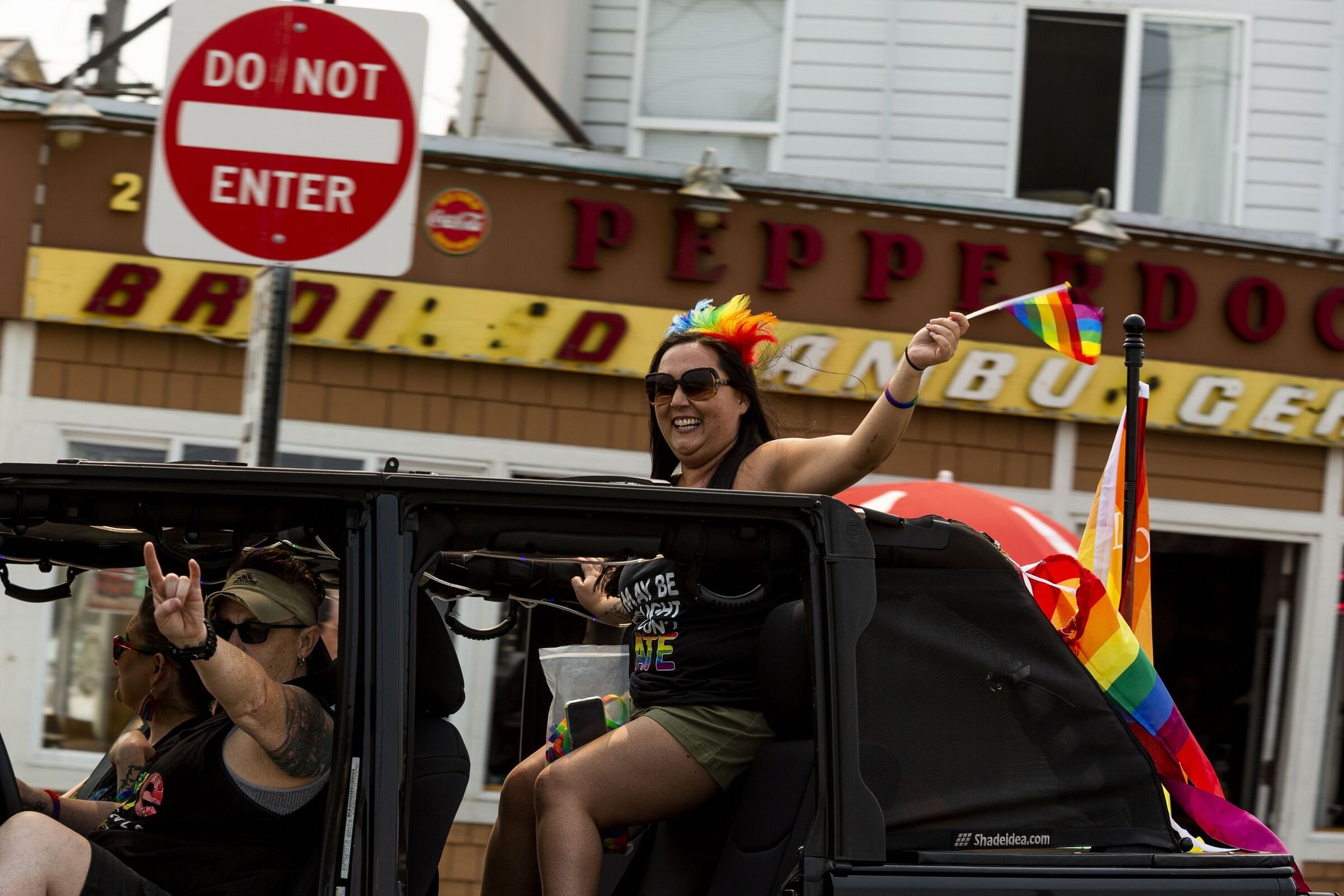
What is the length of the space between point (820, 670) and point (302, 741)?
0.97 meters

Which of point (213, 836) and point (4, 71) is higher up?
point (4, 71)

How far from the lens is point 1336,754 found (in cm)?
862

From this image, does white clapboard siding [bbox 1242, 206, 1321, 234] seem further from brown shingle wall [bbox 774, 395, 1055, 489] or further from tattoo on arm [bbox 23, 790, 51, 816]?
tattoo on arm [bbox 23, 790, 51, 816]

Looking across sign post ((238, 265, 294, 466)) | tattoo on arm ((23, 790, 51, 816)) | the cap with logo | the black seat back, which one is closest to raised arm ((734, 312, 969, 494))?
the black seat back

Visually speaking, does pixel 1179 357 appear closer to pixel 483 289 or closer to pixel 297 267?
pixel 483 289

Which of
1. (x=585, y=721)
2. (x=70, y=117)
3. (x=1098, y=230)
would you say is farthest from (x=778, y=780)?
(x=70, y=117)

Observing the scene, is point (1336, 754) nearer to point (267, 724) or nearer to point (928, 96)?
point (928, 96)

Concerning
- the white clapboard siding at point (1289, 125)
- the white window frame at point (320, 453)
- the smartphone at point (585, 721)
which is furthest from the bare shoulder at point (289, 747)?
the white clapboard siding at point (1289, 125)

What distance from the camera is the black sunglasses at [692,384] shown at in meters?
3.39

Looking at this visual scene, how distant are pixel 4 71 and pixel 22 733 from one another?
135 inches

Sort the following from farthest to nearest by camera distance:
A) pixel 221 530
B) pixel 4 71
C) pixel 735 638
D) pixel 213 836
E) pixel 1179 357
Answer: pixel 1179 357, pixel 4 71, pixel 735 638, pixel 213 836, pixel 221 530

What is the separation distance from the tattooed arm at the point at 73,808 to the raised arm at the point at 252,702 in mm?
843

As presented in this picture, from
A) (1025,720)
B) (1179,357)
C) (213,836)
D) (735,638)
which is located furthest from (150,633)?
(1179,357)

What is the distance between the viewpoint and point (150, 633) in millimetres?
3518
